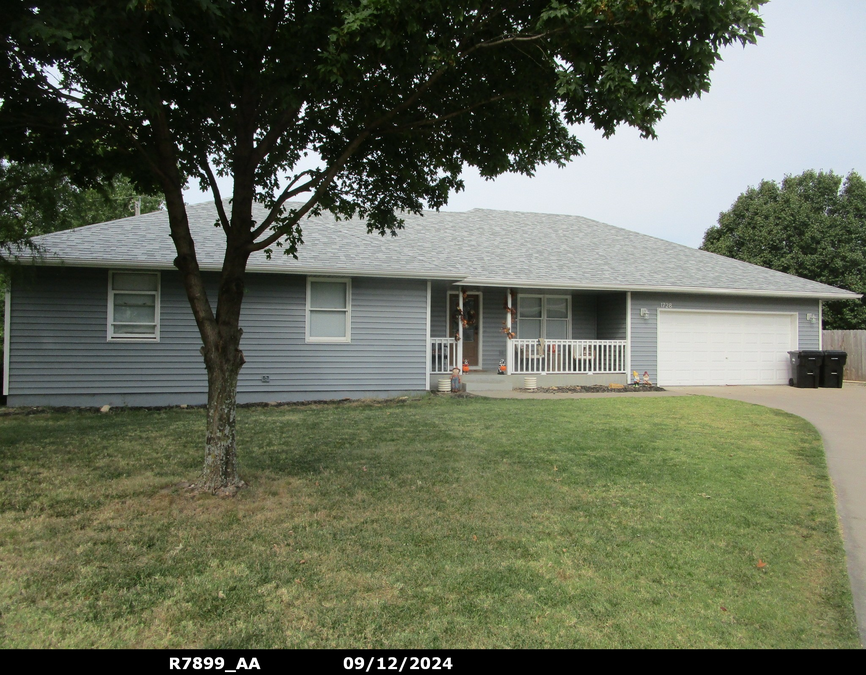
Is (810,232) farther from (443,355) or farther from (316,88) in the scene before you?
(316,88)

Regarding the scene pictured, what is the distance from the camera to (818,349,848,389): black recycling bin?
17219mm

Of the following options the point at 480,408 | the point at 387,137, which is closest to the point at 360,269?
the point at 480,408

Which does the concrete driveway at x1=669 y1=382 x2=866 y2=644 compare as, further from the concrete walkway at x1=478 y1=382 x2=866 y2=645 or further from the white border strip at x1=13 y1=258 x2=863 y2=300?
the white border strip at x1=13 y1=258 x2=863 y2=300

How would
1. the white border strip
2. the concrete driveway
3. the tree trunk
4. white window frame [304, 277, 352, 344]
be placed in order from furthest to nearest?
white window frame [304, 277, 352, 344]
the white border strip
the tree trunk
the concrete driveway

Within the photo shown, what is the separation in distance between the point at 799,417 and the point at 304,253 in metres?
10.7

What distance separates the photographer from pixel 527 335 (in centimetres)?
1706

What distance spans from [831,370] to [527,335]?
8.84 m

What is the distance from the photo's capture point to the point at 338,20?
17.6 ft

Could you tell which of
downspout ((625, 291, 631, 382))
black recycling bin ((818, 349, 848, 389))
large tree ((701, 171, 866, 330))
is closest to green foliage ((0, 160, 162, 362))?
downspout ((625, 291, 631, 382))

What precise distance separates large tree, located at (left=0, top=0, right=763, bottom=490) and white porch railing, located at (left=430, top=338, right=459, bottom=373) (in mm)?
7792

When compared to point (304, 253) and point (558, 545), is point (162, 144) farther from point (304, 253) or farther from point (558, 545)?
point (304, 253)
